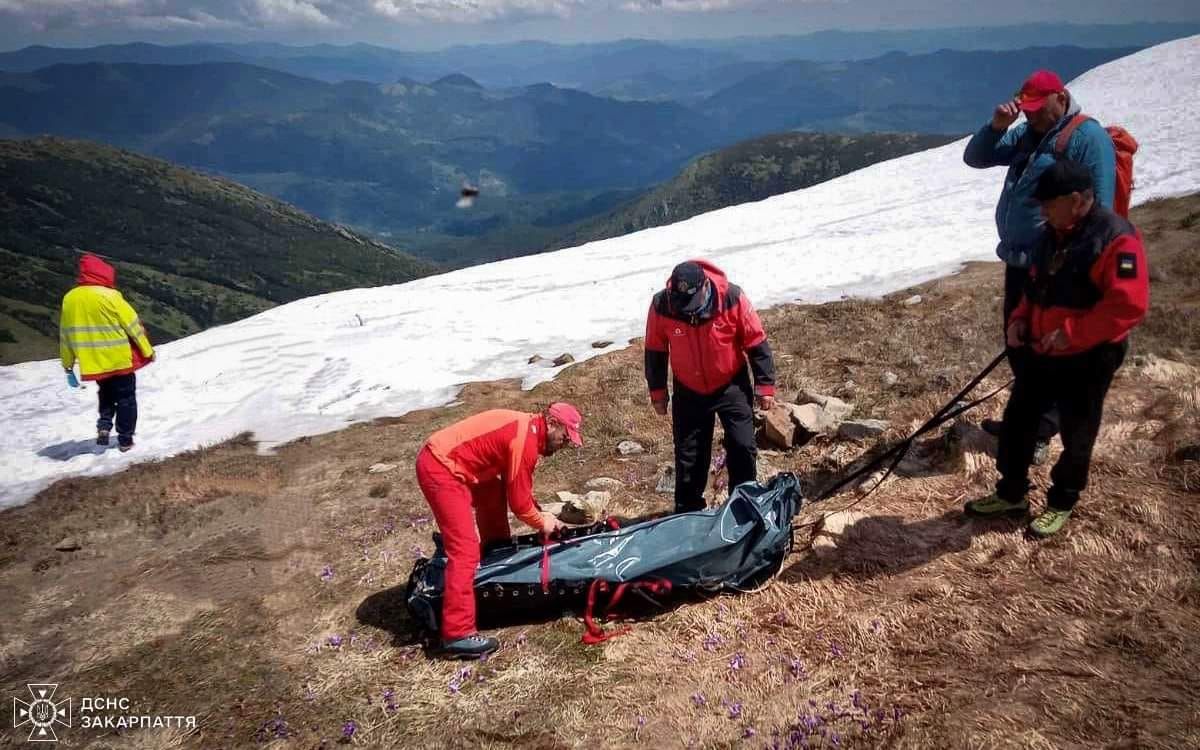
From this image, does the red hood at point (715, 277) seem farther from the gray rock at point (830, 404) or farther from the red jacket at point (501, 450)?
the gray rock at point (830, 404)

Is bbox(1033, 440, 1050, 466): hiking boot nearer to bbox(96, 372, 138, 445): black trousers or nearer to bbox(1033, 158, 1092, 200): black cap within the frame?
bbox(1033, 158, 1092, 200): black cap

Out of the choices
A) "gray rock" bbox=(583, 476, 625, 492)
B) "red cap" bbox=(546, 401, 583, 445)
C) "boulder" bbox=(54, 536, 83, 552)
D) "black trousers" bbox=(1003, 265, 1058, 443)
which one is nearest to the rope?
"black trousers" bbox=(1003, 265, 1058, 443)

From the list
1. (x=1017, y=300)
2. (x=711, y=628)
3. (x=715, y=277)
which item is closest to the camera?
(x=711, y=628)

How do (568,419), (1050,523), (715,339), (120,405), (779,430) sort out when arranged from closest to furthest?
(1050,523), (568,419), (715,339), (779,430), (120,405)

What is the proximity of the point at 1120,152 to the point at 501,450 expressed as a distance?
270 inches

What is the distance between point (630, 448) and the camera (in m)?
11.6

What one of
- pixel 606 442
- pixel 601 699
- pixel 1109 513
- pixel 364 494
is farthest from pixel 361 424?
pixel 1109 513

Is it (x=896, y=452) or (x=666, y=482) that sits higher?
(x=896, y=452)

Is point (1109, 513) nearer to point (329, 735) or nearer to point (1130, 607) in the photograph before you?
point (1130, 607)

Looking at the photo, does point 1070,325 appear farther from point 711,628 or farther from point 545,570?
point 545,570

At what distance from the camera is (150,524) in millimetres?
10695

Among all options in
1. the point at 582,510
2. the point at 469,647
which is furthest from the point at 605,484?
the point at 469,647

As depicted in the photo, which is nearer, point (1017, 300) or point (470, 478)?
point (470, 478)

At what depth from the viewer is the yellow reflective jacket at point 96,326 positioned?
12.8 metres
